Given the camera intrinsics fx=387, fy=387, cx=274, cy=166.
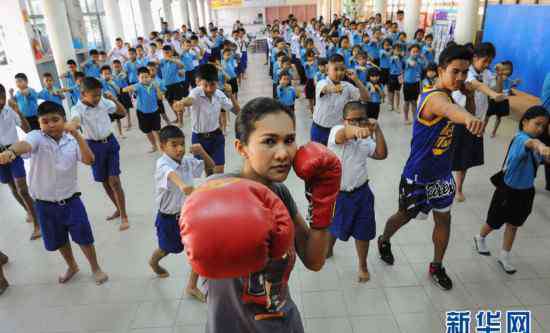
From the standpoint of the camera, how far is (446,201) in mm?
2723

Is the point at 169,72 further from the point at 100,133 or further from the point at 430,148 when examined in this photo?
the point at 430,148

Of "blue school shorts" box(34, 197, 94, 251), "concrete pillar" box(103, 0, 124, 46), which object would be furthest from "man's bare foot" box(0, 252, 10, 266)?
"concrete pillar" box(103, 0, 124, 46)

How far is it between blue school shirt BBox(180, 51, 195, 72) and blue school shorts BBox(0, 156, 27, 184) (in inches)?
235

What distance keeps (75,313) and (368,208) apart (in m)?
2.31

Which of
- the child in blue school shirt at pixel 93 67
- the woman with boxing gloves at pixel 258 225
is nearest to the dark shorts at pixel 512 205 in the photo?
the woman with boxing gloves at pixel 258 225

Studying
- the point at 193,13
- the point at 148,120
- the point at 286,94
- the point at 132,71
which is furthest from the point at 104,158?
the point at 193,13

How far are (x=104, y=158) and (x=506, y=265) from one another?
3785 mm

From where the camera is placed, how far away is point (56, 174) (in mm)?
2852

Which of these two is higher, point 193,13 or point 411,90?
point 193,13

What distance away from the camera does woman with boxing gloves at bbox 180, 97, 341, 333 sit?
2.96 ft

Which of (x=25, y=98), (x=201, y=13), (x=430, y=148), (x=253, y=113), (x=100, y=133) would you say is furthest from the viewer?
(x=201, y=13)

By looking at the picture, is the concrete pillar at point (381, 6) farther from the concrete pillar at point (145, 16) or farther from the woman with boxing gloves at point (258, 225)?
the woman with boxing gloves at point (258, 225)

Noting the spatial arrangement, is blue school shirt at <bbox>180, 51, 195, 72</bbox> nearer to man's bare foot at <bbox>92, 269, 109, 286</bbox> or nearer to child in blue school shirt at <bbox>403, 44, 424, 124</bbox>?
child in blue school shirt at <bbox>403, 44, 424, 124</bbox>

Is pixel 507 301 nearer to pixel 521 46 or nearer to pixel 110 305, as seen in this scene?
pixel 110 305
